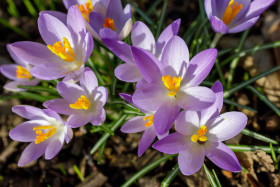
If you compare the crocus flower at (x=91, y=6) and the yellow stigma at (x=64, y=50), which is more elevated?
the crocus flower at (x=91, y=6)

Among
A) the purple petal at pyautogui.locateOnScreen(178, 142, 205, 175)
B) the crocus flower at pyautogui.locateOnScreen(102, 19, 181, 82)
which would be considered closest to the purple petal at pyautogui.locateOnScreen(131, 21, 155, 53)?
the crocus flower at pyautogui.locateOnScreen(102, 19, 181, 82)

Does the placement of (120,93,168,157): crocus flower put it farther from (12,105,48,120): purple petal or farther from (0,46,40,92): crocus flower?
(0,46,40,92): crocus flower

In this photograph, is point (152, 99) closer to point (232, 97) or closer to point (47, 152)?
point (47, 152)

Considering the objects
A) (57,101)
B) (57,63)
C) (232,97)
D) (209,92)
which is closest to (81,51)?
(57,63)

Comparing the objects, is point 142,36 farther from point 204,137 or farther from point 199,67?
point 204,137

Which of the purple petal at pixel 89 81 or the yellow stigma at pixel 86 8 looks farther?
the yellow stigma at pixel 86 8

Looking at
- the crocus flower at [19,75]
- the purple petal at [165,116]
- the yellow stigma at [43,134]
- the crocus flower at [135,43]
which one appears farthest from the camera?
the crocus flower at [19,75]

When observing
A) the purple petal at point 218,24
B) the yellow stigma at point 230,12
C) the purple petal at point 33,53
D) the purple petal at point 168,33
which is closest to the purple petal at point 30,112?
the purple petal at point 33,53

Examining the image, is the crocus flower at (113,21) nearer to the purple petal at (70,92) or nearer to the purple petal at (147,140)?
the purple petal at (70,92)
